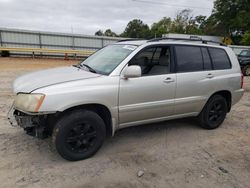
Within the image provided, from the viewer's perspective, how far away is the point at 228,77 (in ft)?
15.9

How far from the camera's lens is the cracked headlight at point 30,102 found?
2.98 meters

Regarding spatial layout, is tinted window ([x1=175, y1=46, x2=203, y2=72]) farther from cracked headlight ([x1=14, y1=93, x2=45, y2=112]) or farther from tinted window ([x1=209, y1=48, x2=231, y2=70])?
cracked headlight ([x1=14, y1=93, x2=45, y2=112])

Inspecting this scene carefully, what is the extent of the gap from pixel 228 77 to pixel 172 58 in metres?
1.47

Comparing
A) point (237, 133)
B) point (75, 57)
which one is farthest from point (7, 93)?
point (75, 57)

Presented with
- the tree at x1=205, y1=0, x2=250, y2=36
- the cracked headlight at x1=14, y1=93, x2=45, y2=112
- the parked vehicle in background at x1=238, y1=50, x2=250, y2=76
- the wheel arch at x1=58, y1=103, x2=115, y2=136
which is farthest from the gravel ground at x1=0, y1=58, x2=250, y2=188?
the tree at x1=205, y1=0, x2=250, y2=36

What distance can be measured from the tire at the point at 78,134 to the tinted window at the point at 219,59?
9.03 feet

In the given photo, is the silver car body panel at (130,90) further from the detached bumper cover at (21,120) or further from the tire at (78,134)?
the detached bumper cover at (21,120)

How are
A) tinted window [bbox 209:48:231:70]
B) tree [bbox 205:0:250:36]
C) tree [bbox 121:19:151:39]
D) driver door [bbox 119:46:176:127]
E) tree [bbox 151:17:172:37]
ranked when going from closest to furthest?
1. driver door [bbox 119:46:176:127]
2. tinted window [bbox 209:48:231:70]
3. tree [bbox 205:0:250:36]
4. tree [bbox 151:17:172:37]
5. tree [bbox 121:19:151:39]

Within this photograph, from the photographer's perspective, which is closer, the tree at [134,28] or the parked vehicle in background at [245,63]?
the parked vehicle in background at [245,63]

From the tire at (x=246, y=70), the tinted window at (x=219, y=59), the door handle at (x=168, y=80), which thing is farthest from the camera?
the tire at (x=246, y=70)

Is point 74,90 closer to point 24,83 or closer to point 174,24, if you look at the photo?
point 24,83

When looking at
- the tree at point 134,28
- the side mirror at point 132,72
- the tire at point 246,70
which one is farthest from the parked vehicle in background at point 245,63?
the tree at point 134,28

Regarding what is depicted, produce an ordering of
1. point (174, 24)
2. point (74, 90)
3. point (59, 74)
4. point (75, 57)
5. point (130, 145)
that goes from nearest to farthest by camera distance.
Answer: point (74, 90) < point (59, 74) < point (130, 145) < point (75, 57) < point (174, 24)

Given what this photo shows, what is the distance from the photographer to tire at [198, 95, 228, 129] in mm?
4809
